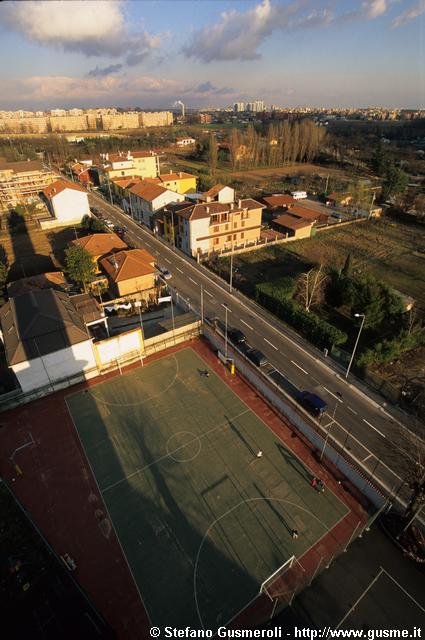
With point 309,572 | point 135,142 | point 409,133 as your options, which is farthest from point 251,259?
point 409,133

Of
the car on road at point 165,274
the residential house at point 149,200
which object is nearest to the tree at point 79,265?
the car on road at point 165,274

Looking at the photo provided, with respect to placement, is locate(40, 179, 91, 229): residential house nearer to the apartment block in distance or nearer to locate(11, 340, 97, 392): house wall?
the apartment block in distance

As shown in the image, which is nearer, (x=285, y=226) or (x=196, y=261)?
(x=196, y=261)

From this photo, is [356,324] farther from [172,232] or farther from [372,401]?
[172,232]

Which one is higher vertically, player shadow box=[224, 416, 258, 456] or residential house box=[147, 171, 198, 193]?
residential house box=[147, 171, 198, 193]

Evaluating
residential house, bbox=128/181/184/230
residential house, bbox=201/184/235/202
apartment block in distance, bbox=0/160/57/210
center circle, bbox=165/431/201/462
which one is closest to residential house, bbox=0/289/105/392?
center circle, bbox=165/431/201/462

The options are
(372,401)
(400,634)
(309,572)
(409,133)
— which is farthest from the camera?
(409,133)

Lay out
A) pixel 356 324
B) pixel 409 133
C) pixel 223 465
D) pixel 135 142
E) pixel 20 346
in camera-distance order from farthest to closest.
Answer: pixel 409 133, pixel 135 142, pixel 356 324, pixel 20 346, pixel 223 465
